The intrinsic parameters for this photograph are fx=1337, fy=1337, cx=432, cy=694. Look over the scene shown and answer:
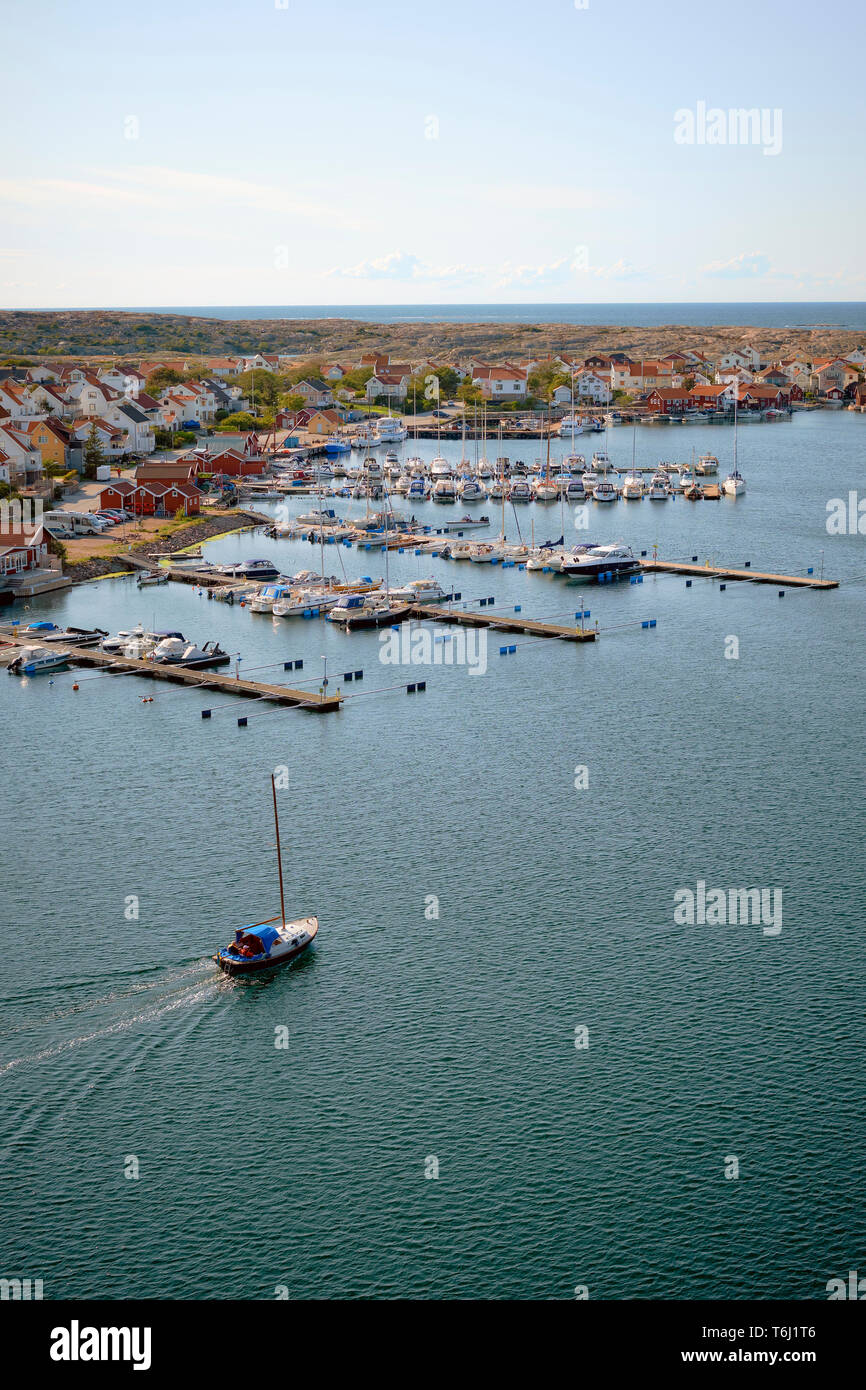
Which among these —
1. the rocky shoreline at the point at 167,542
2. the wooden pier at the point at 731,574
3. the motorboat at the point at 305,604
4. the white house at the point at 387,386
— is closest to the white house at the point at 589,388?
the white house at the point at 387,386

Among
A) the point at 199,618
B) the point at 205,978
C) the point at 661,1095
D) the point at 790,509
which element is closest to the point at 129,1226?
the point at 205,978

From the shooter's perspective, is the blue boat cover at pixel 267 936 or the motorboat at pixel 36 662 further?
the motorboat at pixel 36 662

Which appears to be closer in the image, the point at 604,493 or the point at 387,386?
the point at 604,493

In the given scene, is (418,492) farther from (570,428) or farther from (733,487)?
(570,428)

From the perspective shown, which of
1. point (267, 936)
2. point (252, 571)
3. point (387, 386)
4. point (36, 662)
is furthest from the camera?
point (387, 386)

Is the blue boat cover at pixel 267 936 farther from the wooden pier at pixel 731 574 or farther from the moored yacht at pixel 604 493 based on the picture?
the moored yacht at pixel 604 493

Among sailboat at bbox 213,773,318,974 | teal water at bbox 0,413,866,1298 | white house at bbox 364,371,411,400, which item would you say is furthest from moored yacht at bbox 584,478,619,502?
sailboat at bbox 213,773,318,974

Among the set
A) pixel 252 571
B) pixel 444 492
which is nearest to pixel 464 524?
pixel 444 492
